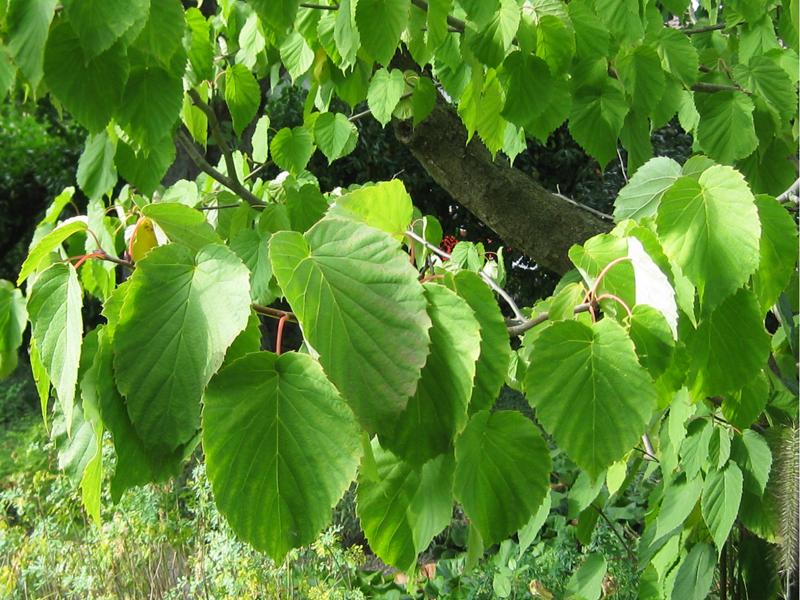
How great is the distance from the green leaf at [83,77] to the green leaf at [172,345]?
0.32 metres

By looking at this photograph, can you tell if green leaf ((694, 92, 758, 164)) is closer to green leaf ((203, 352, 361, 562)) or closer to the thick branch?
the thick branch

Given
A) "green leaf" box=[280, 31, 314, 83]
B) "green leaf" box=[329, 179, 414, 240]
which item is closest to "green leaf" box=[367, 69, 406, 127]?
"green leaf" box=[280, 31, 314, 83]

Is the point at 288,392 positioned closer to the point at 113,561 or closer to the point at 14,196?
the point at 113,561

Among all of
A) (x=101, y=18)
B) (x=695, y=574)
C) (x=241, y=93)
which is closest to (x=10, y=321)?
(x=101, y=18)

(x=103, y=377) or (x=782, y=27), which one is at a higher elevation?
(x=103, y=377)

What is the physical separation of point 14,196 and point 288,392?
297 inches

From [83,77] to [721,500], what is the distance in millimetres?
1393

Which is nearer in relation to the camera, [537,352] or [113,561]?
[537,352]

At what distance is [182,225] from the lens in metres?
0.73

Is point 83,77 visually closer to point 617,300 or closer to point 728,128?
point 617,300

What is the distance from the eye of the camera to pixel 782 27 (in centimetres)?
185

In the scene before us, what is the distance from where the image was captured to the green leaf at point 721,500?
1.72m

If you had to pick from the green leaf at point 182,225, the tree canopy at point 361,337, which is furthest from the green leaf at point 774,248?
the green leaf at point 182,225

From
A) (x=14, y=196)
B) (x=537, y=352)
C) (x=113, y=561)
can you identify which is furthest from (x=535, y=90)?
(x=14, y=196)
